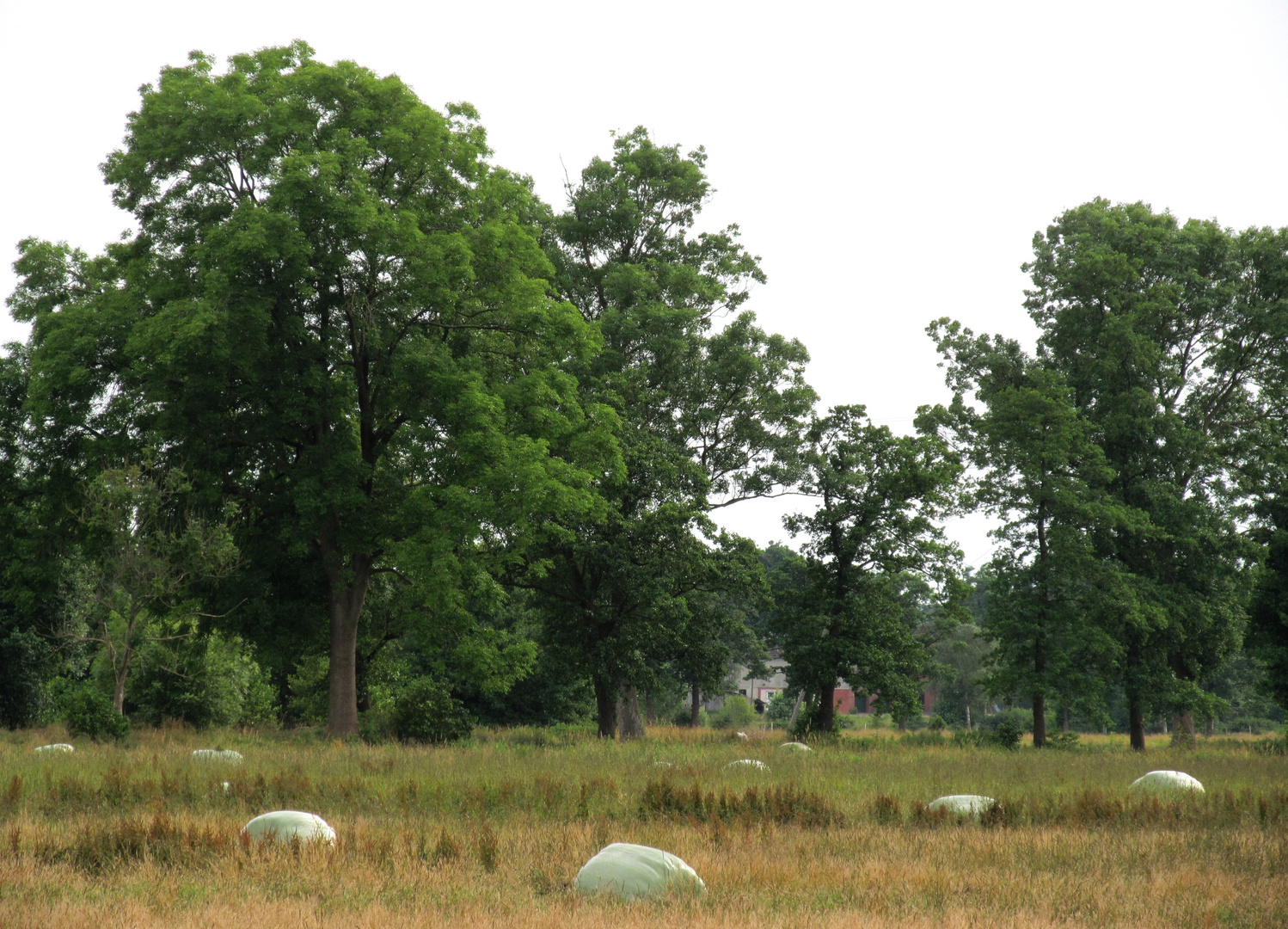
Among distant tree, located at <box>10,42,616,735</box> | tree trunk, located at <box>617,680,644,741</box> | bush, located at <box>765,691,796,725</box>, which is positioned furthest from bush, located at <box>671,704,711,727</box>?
distant tree, located at <box>10,42,616,735</box>

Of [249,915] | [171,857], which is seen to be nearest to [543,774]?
[171,857]

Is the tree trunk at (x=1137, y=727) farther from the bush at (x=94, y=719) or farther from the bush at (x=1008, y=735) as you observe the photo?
the bush at (x=94, y=719)

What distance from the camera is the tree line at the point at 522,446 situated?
20516 mm

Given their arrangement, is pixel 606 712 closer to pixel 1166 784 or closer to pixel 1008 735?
pixel 1008 735

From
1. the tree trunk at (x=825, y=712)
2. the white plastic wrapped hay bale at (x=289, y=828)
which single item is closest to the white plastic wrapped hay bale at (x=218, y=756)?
the white plastic wrapped hay bale at (x=289, y=828)

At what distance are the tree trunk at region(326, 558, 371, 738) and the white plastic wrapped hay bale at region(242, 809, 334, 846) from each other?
13183 mm

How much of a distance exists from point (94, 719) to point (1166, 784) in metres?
19.8

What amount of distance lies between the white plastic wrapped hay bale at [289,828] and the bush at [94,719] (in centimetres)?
1234

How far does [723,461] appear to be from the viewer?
31.6 metres

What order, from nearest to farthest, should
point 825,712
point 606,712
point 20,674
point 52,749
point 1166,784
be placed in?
1. point 1166,784
2. point 52,749
3. point 20,674
4. point 606,712
5. point 825,712

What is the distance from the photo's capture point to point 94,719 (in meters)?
19.4

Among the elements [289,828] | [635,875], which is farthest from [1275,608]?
[289,828]

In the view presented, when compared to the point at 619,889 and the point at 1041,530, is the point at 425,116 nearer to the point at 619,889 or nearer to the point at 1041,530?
the point at 619,889

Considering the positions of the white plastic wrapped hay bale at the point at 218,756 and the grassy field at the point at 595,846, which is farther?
the white plastic wrapped hay bale at the point at 218,756
